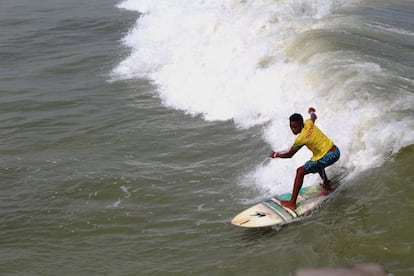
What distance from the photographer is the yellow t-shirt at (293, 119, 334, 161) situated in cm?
748

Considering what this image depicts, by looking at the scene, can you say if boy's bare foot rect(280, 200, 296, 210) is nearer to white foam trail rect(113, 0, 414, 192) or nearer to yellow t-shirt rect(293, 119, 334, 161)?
yellow t-shirt rect(293, 119, 334, 161)

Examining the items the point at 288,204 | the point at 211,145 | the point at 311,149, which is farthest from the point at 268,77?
the point at 288,204

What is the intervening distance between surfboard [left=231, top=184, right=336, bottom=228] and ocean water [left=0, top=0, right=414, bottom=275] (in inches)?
5.7

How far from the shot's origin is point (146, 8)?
29.6 meters

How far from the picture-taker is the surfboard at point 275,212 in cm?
726

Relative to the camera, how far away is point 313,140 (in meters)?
7.54

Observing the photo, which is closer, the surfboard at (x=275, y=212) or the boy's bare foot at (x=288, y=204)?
the surfboard at (x=275, y=212)

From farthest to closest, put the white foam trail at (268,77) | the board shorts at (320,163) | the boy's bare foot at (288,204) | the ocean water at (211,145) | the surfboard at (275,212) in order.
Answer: the white foam trail at (268,77) → the board shorts at (320,163) → the boy's bare foot at (288,204) → the surfboard at (275,212) → the ocean water at (211,145)

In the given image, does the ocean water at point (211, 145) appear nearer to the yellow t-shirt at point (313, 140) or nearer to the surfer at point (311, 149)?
the surfer at point (311, 149)

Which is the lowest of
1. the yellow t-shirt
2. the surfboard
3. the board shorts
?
the surfboard

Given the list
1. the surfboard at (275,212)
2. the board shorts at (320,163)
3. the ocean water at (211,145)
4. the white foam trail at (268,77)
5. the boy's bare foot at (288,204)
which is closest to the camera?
the ocean water at (211,145)

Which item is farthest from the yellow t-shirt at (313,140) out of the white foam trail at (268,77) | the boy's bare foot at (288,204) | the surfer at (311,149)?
the white foam trail at (268,77)

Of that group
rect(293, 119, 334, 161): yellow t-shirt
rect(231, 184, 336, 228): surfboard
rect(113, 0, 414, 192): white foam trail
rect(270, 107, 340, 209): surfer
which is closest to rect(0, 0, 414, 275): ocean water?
rect(113, 0, 414, 192): white foam trail

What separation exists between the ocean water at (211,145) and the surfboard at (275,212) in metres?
0.14
